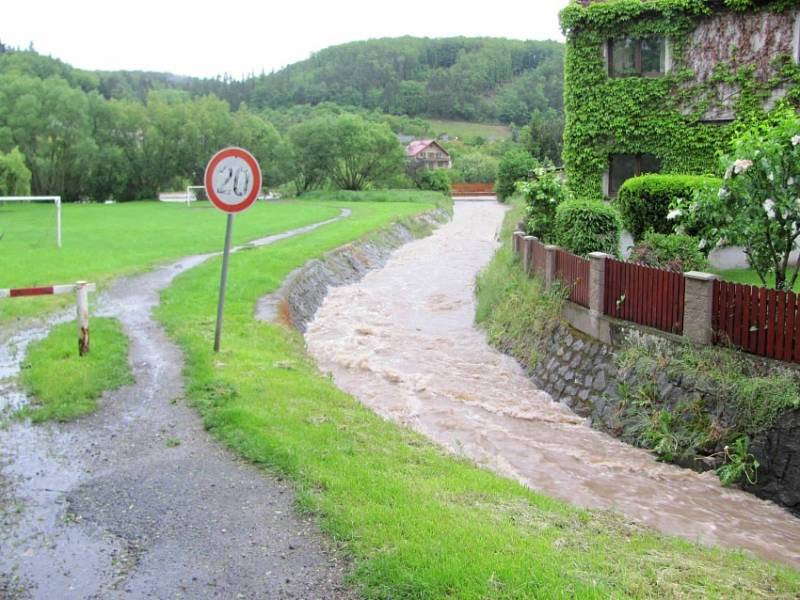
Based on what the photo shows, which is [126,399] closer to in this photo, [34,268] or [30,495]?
[30,495]

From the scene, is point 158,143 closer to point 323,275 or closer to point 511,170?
point 511,170

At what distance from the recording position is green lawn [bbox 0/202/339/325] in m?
20.8

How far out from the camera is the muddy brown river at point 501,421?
8570mm

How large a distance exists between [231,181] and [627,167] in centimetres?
1672

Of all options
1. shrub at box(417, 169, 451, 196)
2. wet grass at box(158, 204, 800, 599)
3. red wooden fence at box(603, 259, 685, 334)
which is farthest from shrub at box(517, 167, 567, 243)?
shrub at box(417, 169, 451, 196)

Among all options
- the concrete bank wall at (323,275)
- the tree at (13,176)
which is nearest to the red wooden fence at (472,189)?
the concrete bank wall at (323,275)

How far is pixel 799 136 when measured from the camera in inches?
440

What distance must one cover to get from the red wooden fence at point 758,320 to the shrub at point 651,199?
7680mm

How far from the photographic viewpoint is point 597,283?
13.5m

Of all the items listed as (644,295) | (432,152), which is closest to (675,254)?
(644,295)

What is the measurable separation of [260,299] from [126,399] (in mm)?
9385

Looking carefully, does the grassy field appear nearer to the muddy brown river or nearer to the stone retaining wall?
the muddy brown river

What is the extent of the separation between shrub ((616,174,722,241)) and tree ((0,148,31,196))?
47056 millimetres

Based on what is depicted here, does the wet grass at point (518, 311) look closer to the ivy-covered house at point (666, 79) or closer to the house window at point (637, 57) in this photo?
the ivy-covered house at point (666, 79)
